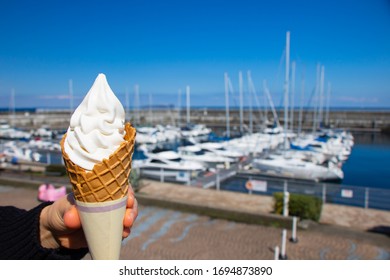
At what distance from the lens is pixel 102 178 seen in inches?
81.4

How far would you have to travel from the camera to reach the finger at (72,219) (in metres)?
1.96

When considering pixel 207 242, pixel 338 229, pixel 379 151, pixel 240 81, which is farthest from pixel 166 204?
pixel 379 151

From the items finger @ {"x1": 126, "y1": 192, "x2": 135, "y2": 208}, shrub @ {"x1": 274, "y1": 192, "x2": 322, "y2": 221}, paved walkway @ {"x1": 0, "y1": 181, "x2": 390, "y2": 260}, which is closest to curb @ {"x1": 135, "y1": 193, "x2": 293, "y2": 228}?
paved walkway @ {"x1": 0, "y1": 181, "x2": 390, "y2": 260}

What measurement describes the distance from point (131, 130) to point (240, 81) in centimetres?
3597

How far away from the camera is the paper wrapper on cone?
2025 millimetres

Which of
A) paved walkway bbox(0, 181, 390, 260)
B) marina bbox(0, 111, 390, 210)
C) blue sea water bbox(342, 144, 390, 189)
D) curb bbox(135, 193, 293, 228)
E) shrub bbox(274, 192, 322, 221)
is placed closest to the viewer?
paved walkway bbox(0, 181, 390, 260)

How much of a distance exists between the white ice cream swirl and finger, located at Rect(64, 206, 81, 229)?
297 millimetres

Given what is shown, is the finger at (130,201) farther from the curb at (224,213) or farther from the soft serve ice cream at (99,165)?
the curb at (224,213)

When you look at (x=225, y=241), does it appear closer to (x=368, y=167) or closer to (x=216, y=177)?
(x=216, y=177)

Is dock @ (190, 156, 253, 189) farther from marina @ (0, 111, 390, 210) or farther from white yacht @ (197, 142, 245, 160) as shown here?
white yacht @ (197, 142, 245, 160)

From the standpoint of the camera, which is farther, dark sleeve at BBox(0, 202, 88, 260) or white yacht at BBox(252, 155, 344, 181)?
white yacht at BBox(252, 155, 344, 181)

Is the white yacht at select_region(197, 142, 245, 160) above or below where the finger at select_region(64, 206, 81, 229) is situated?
below

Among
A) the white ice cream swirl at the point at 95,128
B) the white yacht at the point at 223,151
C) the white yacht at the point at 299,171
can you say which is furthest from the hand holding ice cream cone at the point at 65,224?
the white yacht at the point at 223,151

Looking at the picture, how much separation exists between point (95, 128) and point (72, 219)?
1.94ft
